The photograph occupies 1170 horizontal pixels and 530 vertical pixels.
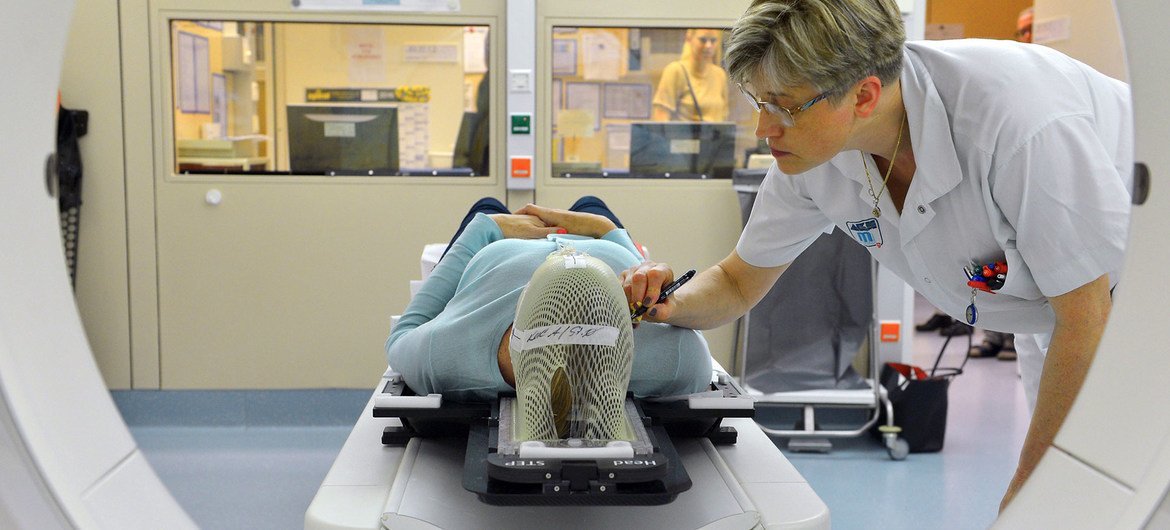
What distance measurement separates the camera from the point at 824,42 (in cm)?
150

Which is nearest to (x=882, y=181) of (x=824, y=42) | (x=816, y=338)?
(x=824, y=42)

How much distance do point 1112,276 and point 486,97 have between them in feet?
9.53

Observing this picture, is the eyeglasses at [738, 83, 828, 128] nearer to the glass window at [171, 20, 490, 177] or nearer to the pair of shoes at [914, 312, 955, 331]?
the glass window at [171, 20, 490, 177]

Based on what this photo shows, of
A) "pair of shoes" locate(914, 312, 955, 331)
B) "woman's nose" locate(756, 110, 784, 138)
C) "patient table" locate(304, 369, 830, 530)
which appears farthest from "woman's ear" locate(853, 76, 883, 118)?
"pair of shoes" locate(914, 312, 955, 331)

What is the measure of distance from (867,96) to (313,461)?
2.83 metres

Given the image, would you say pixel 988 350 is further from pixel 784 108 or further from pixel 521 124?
pixel 784 108

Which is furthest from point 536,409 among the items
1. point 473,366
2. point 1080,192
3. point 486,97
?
point 486,97

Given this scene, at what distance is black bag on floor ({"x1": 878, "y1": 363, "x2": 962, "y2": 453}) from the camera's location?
3.89m

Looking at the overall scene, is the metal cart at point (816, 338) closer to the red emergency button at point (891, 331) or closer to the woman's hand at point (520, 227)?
the red emergency button at point (891, 331)

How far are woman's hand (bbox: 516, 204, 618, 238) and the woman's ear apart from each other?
49.2 inches

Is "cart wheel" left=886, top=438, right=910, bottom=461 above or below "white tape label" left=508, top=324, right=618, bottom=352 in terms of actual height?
below

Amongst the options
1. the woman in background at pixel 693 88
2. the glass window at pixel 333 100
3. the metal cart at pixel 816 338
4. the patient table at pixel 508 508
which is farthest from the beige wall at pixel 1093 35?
the patient table at pixel 508 508

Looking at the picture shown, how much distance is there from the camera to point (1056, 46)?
18.3 ft

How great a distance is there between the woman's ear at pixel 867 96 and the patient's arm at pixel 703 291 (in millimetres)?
474
